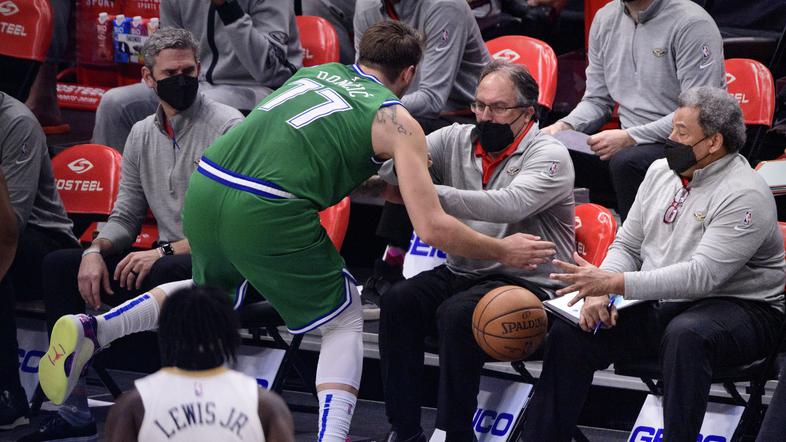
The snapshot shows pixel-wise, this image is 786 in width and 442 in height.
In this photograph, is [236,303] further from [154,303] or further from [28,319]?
[28,319]

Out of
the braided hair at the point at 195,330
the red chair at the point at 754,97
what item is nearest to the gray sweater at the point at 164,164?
the red chair at the point at 754,97

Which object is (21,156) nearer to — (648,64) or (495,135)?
(495,135)

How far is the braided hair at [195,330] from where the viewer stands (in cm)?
243

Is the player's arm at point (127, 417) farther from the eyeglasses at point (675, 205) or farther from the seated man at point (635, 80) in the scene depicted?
the seated man at point (635, 80)

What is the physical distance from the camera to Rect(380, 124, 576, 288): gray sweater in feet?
13.8

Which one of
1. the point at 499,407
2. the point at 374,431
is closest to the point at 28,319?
the point at 374,431

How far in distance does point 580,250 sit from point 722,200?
844mm

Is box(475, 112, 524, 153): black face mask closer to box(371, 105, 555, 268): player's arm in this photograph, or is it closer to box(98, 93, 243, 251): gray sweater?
box(371, 105, 555, 268): player's arm

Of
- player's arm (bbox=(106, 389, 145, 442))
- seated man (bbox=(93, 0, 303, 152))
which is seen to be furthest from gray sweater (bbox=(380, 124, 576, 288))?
player's arm (bbox=(106, 389, 145, 442))

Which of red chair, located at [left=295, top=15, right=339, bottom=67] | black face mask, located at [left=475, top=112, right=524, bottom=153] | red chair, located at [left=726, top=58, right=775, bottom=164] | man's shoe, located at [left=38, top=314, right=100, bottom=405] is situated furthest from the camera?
red chair, located at [left=295, top=15, right=339, bottom=67]

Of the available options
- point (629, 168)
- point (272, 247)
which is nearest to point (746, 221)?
point (629, 168)

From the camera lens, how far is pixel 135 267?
4.73 m

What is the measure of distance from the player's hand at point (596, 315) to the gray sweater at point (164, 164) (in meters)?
1.76

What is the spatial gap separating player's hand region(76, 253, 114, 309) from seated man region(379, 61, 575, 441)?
1206mm
